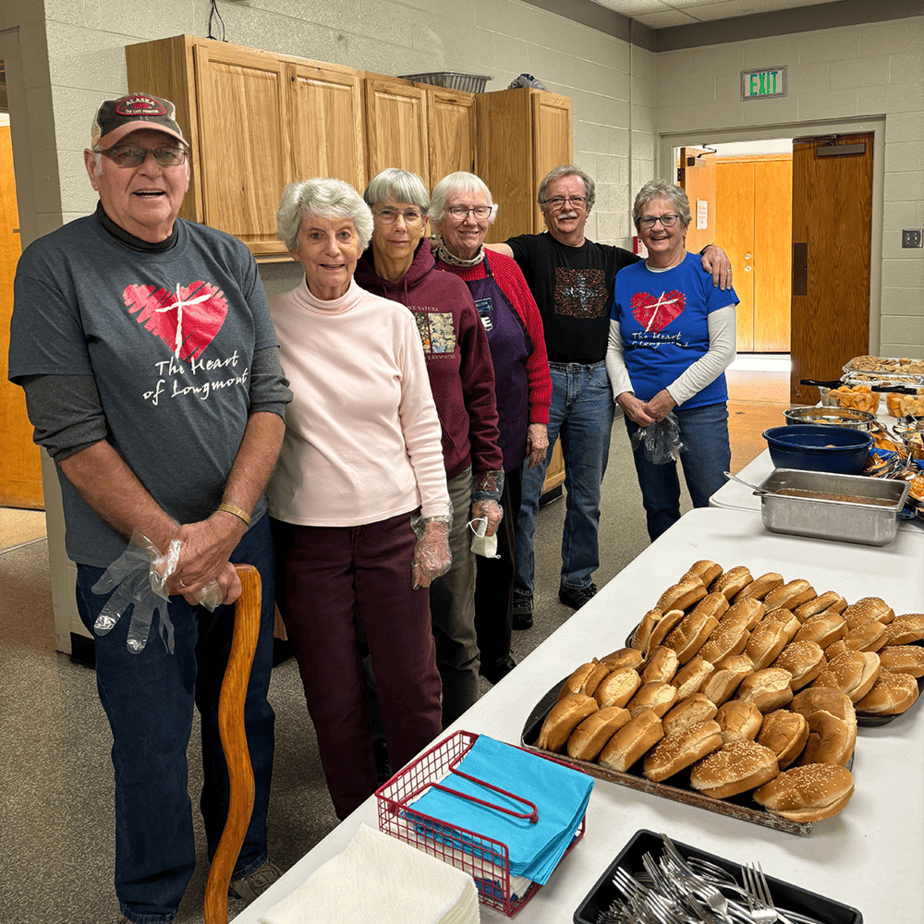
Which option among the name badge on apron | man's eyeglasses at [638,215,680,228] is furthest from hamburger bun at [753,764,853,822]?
man's eyeglasses at [638,215,680,228]

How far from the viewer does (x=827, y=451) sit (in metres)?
2.36

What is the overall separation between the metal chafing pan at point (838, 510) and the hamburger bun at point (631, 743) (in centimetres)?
104

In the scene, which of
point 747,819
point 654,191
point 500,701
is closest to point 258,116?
point 654,191

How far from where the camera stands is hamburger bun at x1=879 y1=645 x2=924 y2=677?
1381 millimetres

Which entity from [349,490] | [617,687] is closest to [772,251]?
[349,490]

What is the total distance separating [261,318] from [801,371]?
6.66 metres

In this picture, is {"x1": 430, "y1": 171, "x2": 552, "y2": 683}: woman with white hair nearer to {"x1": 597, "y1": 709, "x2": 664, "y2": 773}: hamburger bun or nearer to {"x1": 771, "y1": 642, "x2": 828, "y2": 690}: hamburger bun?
{"x1": 771, "y1": 642, "x2": 828, "y2": 690}: hamburger bun

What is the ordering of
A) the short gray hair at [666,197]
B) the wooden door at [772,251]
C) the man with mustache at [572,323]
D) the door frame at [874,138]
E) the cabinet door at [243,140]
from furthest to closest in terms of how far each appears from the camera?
the wooden door at [772,251] < the door frame at [874,138] < the man with mustache at [572,323] < the short gray hair at [666,197] < the cabinet door at [243,140]

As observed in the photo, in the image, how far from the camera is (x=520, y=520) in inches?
138

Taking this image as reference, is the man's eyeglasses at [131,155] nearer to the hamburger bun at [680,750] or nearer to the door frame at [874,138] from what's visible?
the hamburger bun at [680,750]

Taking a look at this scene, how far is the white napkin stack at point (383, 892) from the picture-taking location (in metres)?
0.91

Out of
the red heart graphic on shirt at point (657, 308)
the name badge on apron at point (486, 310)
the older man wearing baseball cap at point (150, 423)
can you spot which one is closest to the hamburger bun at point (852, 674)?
the older man wearing baseball cap at point (150, 423)

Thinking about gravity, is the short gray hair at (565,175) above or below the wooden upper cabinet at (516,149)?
below

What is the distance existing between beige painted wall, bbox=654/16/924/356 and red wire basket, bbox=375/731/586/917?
671 centimetres
